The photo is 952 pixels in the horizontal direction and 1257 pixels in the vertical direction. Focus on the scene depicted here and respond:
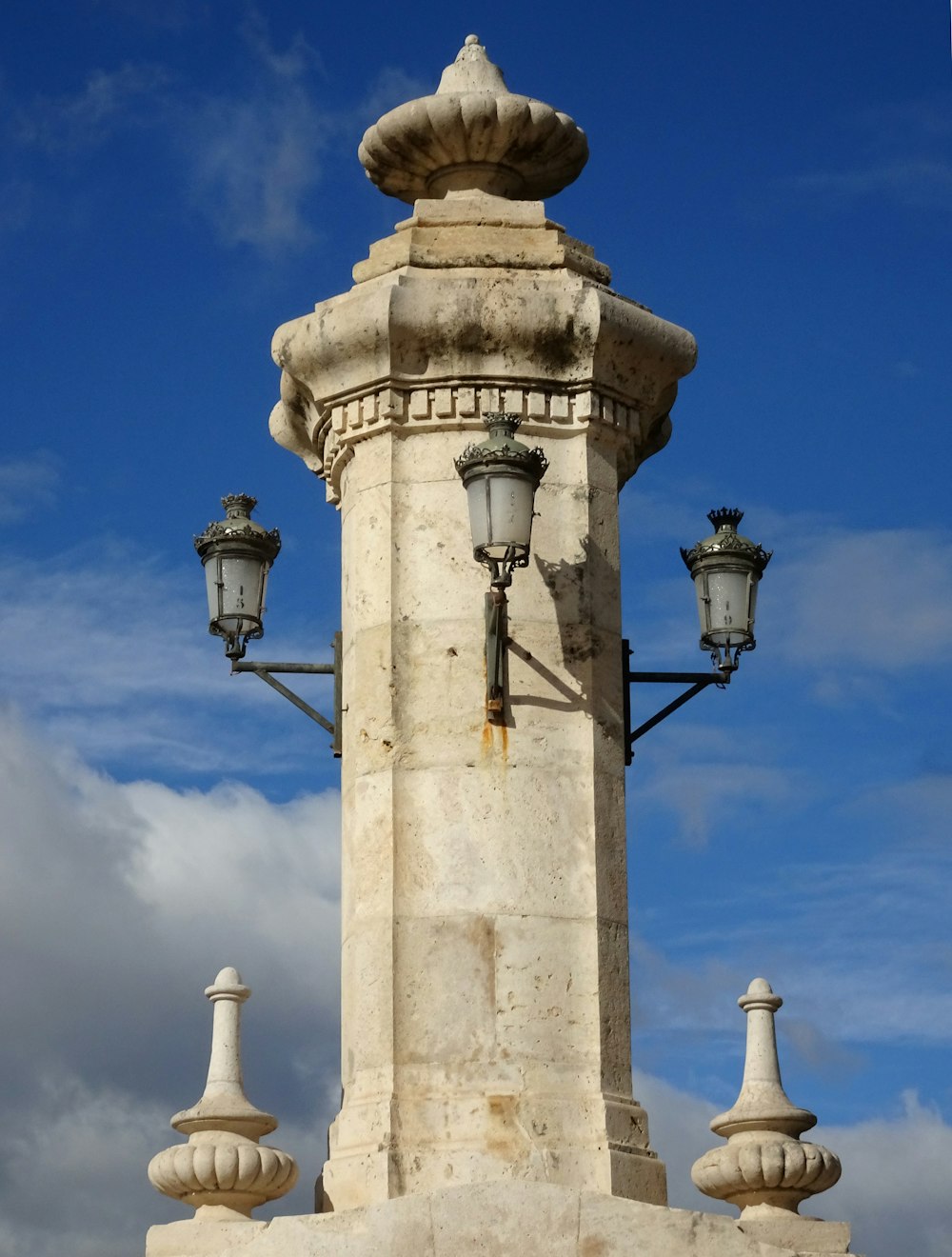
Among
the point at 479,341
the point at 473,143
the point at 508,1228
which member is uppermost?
the point at 473,143

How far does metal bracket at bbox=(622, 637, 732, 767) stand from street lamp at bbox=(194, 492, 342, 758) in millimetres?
1547

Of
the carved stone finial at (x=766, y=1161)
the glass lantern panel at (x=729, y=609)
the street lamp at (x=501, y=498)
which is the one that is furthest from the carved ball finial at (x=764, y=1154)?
the street lamp at (x=501, y=498)

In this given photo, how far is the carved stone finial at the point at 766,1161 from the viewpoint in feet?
43.5

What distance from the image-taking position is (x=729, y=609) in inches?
562

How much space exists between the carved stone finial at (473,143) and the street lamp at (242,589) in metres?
2.20

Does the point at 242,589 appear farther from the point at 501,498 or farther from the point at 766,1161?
the point at 766,1161

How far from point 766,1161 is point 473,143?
581 cm

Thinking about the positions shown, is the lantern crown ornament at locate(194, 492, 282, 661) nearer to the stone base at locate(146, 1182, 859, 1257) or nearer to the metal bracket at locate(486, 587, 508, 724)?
the metal bracket at locate(486, 587, 508, 724)

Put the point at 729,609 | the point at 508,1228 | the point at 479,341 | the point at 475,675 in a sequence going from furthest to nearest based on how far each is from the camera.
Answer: the point at 729,609
the point at 479,341
the point at 475,675
the point at 508,1228

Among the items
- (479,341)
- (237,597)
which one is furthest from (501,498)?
(237,597)

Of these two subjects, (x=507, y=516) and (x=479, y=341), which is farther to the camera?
(x=479, y=341)

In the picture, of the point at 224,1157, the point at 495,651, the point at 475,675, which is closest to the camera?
the point at 224,1157

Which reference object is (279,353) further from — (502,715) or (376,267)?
(502,715)

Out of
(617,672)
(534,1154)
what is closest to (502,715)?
(617,672)
